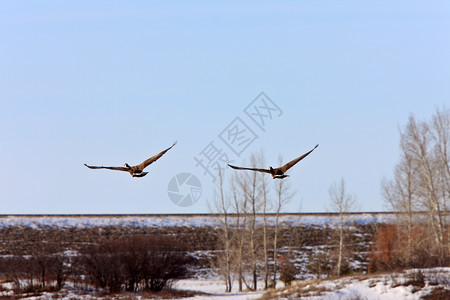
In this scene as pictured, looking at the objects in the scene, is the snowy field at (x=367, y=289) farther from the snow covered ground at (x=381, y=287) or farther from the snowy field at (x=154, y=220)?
the snowy field at (x=154, y=220)

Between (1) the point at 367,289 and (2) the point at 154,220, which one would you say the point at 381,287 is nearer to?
(1) the point at 367,289

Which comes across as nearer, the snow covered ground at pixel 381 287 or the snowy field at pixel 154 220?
the snow covered ground at pixel 381 287

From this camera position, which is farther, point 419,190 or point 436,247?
point 419,190

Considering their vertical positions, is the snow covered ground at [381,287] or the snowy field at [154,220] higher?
the snowy field at [154,220]

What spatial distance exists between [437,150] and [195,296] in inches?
809

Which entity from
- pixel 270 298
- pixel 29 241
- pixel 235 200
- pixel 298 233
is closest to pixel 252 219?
pixel 235 200

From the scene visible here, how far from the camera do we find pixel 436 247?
39531mm

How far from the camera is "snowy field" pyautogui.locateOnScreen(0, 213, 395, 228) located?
62987 mm

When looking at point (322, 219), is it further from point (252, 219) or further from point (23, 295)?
point (23, 295)

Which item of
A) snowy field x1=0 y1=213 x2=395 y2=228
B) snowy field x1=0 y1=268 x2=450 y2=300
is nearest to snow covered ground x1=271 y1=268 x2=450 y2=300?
snowy field x1=0 y1=268 x2=450 y2=300

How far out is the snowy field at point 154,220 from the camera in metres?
63.0

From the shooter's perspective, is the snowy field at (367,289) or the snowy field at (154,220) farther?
the snowy field at (154,220)

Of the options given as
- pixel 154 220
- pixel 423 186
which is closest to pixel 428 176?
pixel 423 186

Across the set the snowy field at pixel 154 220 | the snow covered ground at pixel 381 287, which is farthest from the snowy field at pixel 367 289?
the snowy field at pixel 154 220
